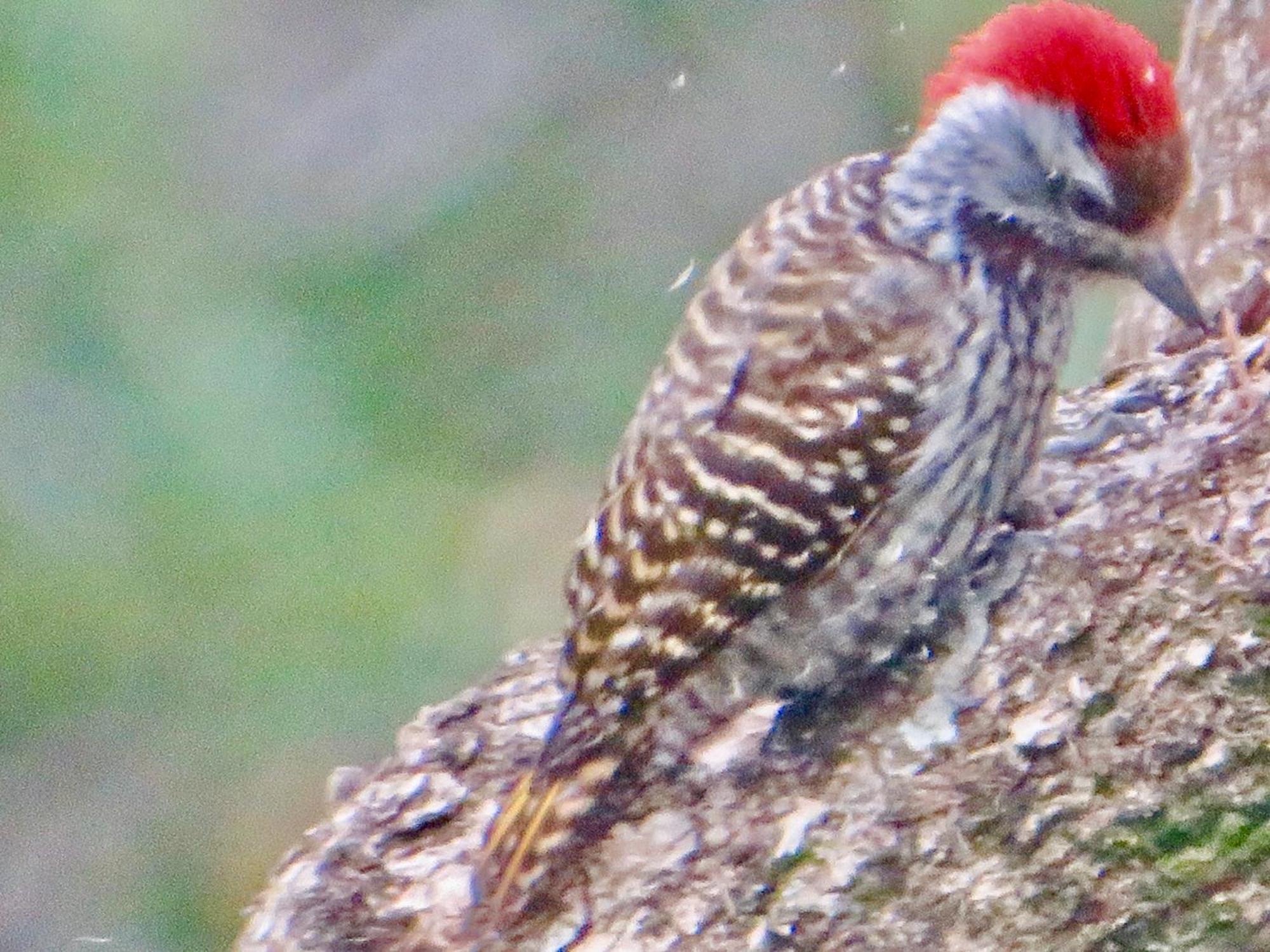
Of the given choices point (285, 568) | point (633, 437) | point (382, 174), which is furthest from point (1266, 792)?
point (382, 174)

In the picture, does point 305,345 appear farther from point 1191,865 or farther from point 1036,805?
point 1191,865

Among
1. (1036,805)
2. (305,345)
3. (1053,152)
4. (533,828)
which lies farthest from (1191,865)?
(305,345)

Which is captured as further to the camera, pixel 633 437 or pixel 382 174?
pixel 382 174

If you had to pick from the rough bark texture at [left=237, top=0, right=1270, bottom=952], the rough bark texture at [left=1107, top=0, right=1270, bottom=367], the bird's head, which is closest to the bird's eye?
the bird's head

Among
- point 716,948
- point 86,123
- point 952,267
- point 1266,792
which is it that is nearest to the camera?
point 1266,792

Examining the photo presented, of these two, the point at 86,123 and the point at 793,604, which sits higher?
the point at 86,123

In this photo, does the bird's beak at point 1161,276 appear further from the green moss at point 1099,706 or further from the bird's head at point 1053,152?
the green moss at point 1099,706

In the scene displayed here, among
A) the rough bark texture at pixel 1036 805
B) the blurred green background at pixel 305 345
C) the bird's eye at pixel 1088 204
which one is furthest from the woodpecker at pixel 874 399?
the blurred green background at pixel 305 345

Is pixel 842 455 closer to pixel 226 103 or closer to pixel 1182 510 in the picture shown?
pixel 1182 510
